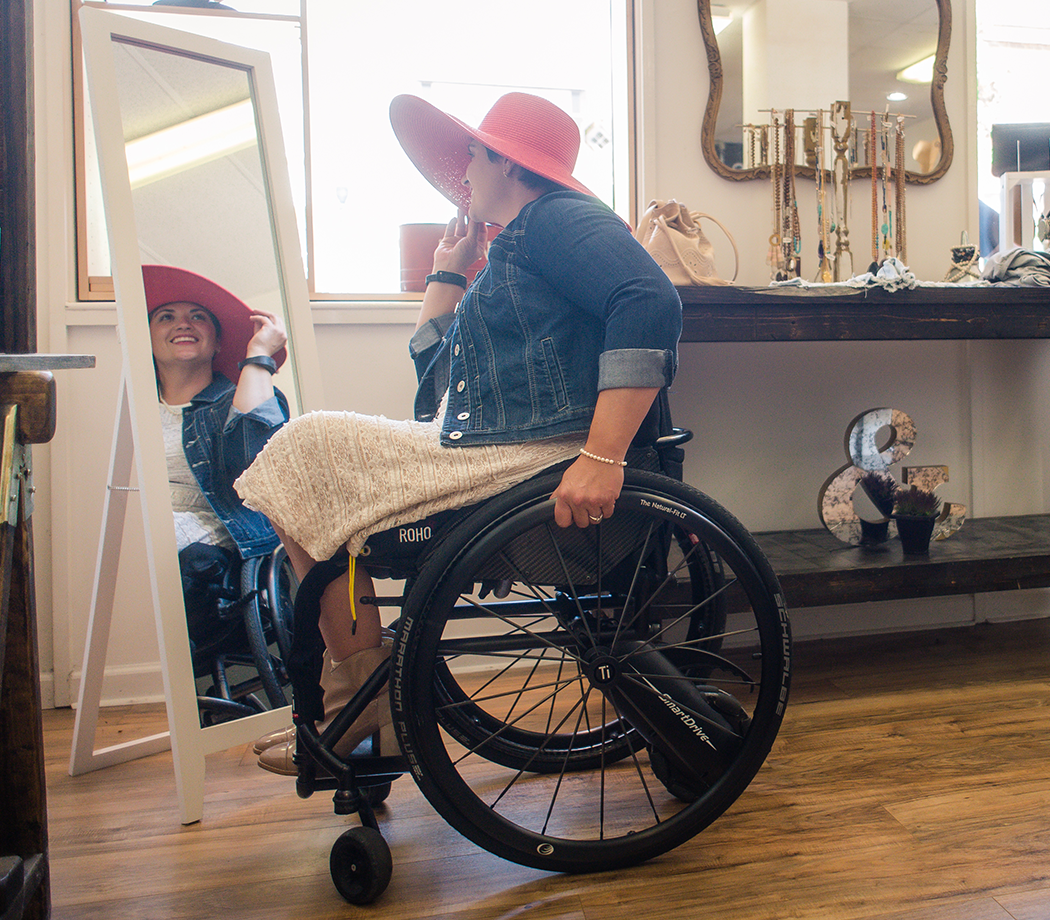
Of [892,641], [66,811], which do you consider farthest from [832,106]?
[66,811]

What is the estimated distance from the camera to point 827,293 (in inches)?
69.4

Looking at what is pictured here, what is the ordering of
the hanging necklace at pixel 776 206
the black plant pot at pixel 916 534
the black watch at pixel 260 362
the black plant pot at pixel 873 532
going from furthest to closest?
→ the hanging necklace at pixel 776 206, the black plant pot at pixel 873 532, the black plant pot at pixel 916 534, the black watch at pixel 260 362

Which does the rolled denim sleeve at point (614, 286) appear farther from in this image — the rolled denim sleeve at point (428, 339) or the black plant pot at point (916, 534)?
the black plant pot at point (916, 534)

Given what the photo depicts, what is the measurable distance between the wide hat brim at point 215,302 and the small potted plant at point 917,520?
1.46 m

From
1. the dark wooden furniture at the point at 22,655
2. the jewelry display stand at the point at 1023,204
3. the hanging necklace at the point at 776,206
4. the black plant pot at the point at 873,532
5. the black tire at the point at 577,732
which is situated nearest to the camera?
the dark wooden furniture at the point at 22,655

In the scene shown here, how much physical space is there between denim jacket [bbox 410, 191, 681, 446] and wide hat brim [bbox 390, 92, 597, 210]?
81 millimetres

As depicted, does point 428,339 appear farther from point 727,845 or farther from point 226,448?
point 727,845

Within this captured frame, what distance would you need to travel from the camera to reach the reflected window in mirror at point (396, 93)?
2129 millimetres

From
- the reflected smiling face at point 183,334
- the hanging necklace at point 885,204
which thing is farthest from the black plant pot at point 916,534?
the reflected smiling face at point 183,334

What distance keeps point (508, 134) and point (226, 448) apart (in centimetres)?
76

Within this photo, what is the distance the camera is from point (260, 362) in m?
1.52

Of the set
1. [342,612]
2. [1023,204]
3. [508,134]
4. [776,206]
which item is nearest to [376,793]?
[342,612]

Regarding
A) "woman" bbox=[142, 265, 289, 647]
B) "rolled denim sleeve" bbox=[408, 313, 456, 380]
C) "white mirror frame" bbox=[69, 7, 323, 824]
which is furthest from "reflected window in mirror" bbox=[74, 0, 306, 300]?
"rolled denim sleeve" bbox=[408, 313, 456, 380]

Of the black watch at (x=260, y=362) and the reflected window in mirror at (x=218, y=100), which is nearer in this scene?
the black watch at (x=260, y=362)
